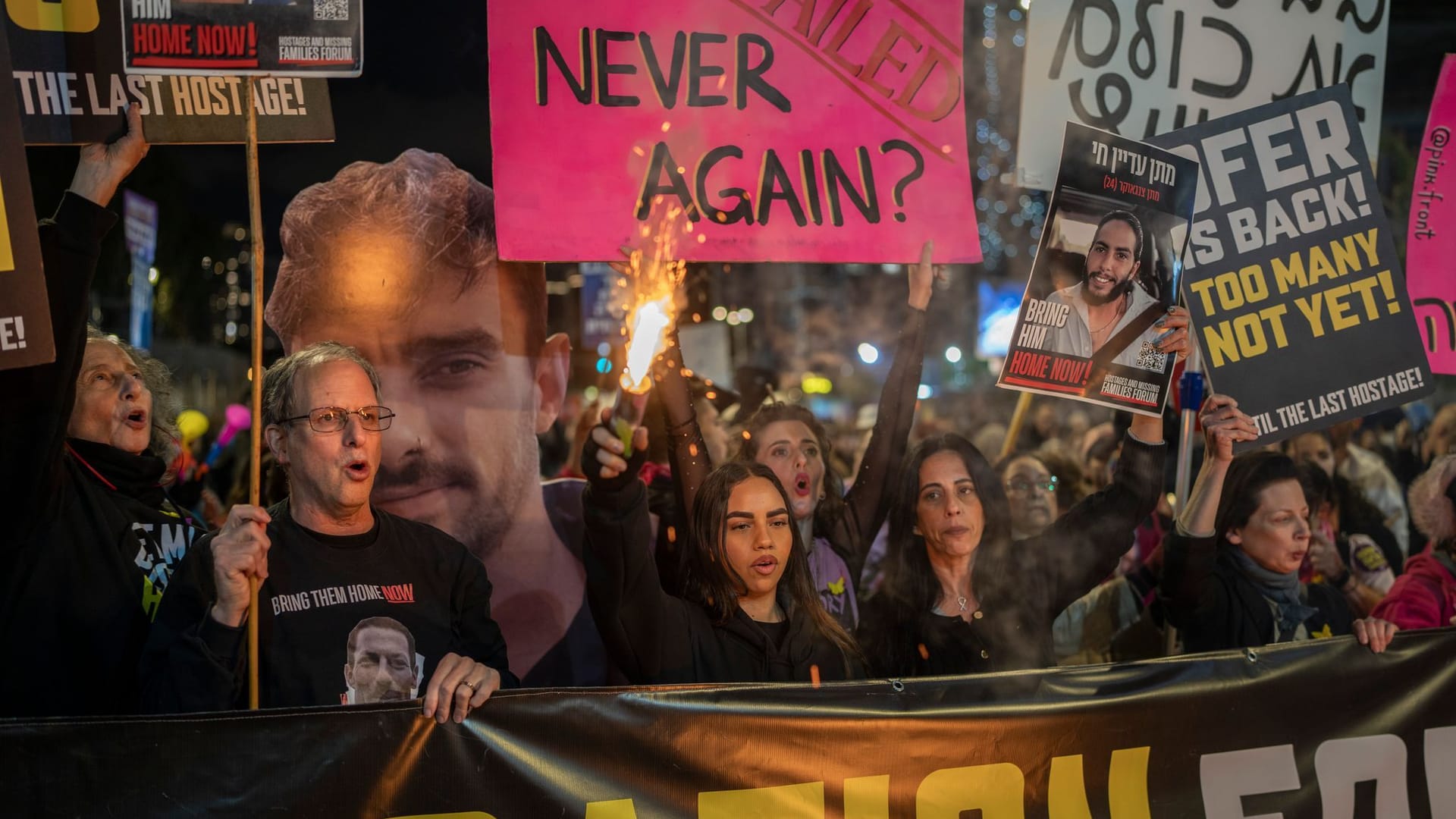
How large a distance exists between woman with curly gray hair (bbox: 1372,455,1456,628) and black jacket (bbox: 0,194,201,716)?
12.7 feet

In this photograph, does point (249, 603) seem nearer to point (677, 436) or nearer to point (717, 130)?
point (677, 436)

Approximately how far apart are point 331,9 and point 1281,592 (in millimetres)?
3152

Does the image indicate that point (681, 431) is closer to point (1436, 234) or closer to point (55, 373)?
point (55, 373)

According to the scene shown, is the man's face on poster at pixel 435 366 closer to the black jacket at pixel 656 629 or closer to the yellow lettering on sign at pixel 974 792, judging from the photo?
the black jacket at pixel 656 629

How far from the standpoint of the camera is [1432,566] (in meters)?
3.99

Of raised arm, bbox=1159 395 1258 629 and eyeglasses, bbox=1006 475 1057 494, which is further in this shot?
eyeglasses, bbox=1006 475 1057 494

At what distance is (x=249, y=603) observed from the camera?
2.28m

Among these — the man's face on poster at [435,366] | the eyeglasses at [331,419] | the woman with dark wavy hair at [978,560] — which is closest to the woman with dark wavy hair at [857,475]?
the woman with dark wavy hair at [978,560]

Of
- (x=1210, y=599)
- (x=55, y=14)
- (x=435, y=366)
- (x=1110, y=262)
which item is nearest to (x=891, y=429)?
(x=1110, y=262)

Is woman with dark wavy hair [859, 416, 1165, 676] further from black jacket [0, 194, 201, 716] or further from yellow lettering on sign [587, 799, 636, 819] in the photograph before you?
black jacket [0, 194, 201, 716]

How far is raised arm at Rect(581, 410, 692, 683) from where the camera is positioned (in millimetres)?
2705

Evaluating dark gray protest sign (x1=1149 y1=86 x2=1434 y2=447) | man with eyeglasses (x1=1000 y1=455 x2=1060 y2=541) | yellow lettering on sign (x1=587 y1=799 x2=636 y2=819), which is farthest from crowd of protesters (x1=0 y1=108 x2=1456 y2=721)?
man with eyeglasses (x1=1000 y1=455 x2=1060 y2=541)

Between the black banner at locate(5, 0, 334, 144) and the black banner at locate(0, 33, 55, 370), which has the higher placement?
the black banner at locate(5, 0, 334, 144)

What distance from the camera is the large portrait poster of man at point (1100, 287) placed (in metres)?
3.49
